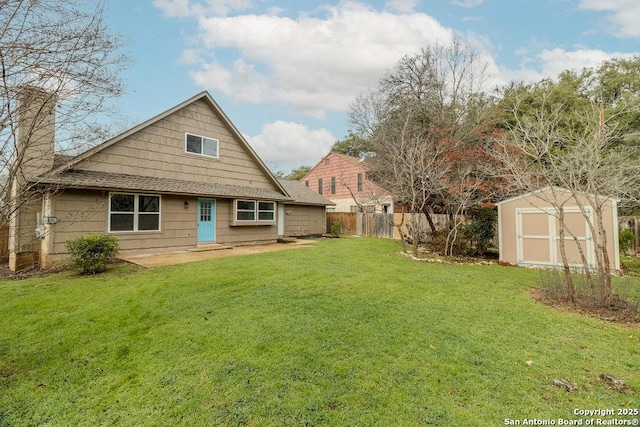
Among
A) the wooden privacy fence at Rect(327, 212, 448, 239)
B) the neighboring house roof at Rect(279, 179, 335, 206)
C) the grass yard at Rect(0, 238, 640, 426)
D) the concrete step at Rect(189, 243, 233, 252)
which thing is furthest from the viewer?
the wooden privacy fence at Rect(327, 212, 448, 239)

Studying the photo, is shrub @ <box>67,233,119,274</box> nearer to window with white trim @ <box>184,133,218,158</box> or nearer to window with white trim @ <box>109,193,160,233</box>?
window with white trim @ <box>109,193,160,233</box>

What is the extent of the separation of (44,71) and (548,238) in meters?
11.9

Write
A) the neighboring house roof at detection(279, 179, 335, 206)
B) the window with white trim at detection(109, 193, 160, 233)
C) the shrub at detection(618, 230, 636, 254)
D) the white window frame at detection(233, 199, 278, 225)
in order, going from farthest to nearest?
the neighboring house roof at detection(279, 179, 335, 206), the white window frame at detection(233, 199, 278, 225), the shrub at detection(618, 230, 636, 254), the window with white trim at detection(109, 193, 160, 233)

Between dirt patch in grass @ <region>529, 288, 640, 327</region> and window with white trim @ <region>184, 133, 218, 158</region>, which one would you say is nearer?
dirt patch in grass @ <region>529, 288, 640, 327</region>

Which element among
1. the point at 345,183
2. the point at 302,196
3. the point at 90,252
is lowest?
the point at 90,252

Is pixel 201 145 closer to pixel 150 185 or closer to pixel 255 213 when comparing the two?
pixel 150 185

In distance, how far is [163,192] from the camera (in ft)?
32.3

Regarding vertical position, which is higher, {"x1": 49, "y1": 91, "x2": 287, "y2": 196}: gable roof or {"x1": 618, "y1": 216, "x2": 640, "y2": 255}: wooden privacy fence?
{"x1": 49, "y1": 91, "x2": 287, "y2": 196}: gable roof

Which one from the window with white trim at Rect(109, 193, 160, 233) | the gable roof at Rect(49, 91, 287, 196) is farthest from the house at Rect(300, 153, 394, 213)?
the window with white trim at Rect(109, 193, 160, 233)

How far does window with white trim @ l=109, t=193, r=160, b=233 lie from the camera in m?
9.25

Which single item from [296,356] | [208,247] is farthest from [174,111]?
[296,356]

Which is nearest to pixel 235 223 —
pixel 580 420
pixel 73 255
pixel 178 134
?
pixel 178 134

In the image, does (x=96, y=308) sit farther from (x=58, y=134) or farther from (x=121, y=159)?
(x=121, y=159)

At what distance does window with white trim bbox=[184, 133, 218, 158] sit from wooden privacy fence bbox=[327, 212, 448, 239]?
1023 cm
